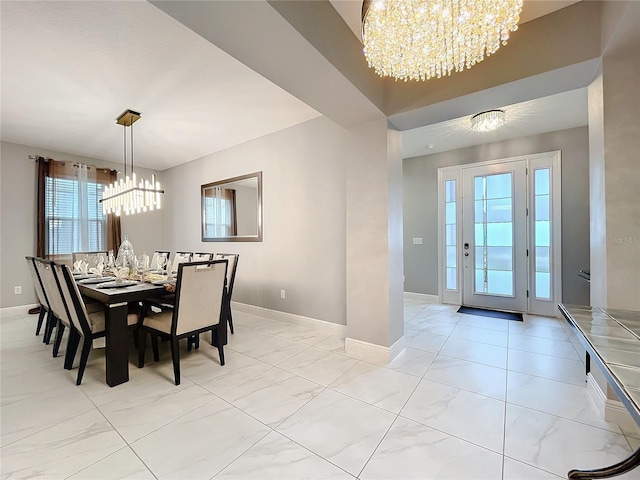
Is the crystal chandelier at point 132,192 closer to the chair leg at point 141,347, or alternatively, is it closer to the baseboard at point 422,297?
the chair leg at point 141,347

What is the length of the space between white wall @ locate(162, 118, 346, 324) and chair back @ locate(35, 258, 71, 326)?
6.91 ft

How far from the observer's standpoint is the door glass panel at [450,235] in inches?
175

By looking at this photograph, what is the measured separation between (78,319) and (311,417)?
196cm

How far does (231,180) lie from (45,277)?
2510mm

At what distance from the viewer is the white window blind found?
4.25 meters

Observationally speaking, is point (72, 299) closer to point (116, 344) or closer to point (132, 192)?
point (116, 344)

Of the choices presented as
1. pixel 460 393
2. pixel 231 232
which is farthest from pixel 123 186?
pixel 460 393

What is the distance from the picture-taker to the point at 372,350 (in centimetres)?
247

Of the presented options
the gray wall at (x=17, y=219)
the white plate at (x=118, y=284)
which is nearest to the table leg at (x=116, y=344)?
the white plate at (x=118, y=284)

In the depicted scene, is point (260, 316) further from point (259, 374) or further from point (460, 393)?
point (460, 393)

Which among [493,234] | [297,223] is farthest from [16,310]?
[493,234]

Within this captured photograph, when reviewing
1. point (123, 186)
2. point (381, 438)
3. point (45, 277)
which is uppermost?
point (123, 186)

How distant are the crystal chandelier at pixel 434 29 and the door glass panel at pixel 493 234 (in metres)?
3.27

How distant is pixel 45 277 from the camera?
245cm
